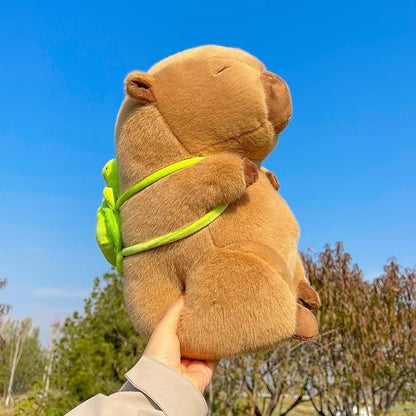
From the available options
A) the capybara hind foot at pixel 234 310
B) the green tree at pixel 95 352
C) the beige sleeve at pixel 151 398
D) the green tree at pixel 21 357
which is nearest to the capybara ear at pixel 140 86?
the capybara hind foot at pixel 234 310

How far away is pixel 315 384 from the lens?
339 inches

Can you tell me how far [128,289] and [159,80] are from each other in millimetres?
595

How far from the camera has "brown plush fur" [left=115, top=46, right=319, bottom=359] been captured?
3.95 feet

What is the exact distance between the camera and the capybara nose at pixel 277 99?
1337mm

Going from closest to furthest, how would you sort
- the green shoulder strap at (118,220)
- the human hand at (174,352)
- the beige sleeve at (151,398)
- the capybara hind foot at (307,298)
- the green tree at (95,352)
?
the beige sleeve at (151,398)
the human hand at (174,352)
the green shoulder strap at (118,220)
the capybara hind foot at (307,298)
the green tree at (95,352)

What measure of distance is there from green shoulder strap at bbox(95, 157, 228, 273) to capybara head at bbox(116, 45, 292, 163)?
0.09m

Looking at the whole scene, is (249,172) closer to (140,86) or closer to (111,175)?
(140,86)

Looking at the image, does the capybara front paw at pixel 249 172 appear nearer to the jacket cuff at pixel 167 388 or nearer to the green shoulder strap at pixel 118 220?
the green shoulder strap at pixel 118 220

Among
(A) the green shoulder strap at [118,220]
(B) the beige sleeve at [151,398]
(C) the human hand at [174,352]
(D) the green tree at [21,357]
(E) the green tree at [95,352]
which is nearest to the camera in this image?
(B) the beige sleeve at [151,398]

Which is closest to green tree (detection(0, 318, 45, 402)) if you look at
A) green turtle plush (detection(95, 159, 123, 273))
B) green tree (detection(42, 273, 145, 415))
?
green tree (detection(42, 273, 145, 415))

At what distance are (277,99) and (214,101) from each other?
0.19 metres

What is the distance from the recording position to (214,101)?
4.24 ft

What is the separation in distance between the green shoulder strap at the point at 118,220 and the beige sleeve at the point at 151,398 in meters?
0.33

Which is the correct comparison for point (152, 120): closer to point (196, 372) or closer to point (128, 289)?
point (128, 289)
